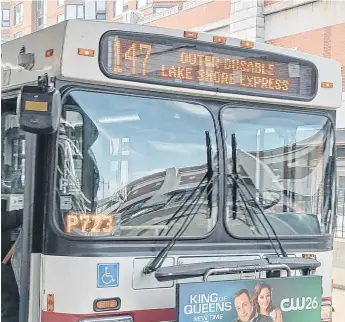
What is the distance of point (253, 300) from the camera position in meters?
3.93

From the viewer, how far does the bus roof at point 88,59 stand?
3.65 meters

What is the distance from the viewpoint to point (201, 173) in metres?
4.05

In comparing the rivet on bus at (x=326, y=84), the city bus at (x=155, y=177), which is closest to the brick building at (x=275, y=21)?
the rivet on bus at (x=326, y=84)

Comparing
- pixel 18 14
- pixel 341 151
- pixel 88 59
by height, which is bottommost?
pixel 88 59

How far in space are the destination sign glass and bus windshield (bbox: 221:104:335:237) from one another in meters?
0.17

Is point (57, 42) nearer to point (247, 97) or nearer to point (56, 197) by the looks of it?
point (56, 197)

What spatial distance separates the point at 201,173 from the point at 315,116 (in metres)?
1.13

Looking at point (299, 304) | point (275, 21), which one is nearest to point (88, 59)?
point (299, 304)

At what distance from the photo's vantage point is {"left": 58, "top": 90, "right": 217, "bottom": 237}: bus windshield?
146 inches

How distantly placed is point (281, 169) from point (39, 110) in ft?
6.17

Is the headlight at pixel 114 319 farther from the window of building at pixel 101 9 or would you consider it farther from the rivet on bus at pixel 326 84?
the window of building at pixel 101 9

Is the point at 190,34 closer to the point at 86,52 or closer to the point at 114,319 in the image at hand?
the point at 86,52

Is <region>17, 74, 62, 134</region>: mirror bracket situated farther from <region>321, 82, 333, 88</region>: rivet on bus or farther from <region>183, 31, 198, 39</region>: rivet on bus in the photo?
<region>321, 82, 333, 88</region>: rivet on bus

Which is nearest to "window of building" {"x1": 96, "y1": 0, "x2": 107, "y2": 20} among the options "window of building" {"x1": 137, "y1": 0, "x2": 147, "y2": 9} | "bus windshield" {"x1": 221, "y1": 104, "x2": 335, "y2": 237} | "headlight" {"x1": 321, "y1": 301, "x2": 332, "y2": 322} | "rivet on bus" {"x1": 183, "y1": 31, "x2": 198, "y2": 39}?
"window of building" {"x1": 137, "y1": 0, "x2": 147, "y2": 9}
